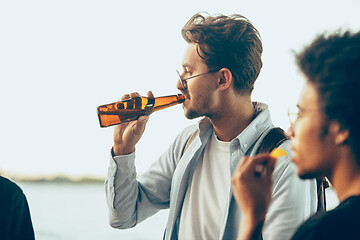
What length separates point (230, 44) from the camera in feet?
5.27

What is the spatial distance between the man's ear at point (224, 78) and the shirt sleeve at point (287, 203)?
353 millimetres

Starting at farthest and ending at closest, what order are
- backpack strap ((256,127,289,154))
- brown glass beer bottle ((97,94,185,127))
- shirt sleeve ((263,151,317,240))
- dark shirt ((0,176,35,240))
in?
brown glass beer bottle ((97,94,185,127)) < backpack strap ((256,127,289,154)) < shirt sleeve ((263,151,317,240)) < dark shirt ((0,176,35,240))

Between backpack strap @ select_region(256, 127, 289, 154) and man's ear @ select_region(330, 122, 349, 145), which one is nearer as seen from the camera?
man's ear @ select_region(330, 122, 349, 145)

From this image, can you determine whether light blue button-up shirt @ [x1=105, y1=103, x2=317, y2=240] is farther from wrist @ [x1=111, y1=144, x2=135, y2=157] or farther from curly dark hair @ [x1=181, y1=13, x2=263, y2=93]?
curly dark hair @ [x1=181, y1=13, x2=263, y2=93]

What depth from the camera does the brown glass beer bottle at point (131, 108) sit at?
156 centimetres

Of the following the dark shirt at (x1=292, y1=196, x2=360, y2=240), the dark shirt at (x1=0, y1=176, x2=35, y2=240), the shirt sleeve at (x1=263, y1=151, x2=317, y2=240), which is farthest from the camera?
the shirt sleeve at (x1=263, y1=151, x2=317, y2=240)

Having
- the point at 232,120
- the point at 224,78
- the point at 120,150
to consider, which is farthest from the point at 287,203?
the point at 120,150

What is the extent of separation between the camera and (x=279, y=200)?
52.6 inches

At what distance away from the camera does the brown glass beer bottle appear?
1.56m

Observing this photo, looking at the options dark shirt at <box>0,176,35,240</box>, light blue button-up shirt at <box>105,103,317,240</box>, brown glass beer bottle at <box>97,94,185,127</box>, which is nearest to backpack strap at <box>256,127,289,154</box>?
light blue button-up shirt at <box>105,103,317,240</box>

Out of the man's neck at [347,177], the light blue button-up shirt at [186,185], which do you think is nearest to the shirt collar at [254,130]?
the light blue button-up shirt at [186,185]

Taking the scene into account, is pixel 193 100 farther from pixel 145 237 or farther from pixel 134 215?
pixel 145 237

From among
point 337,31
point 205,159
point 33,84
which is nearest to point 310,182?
point 205,159

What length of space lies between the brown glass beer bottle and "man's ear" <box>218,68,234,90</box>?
0.49 feet
